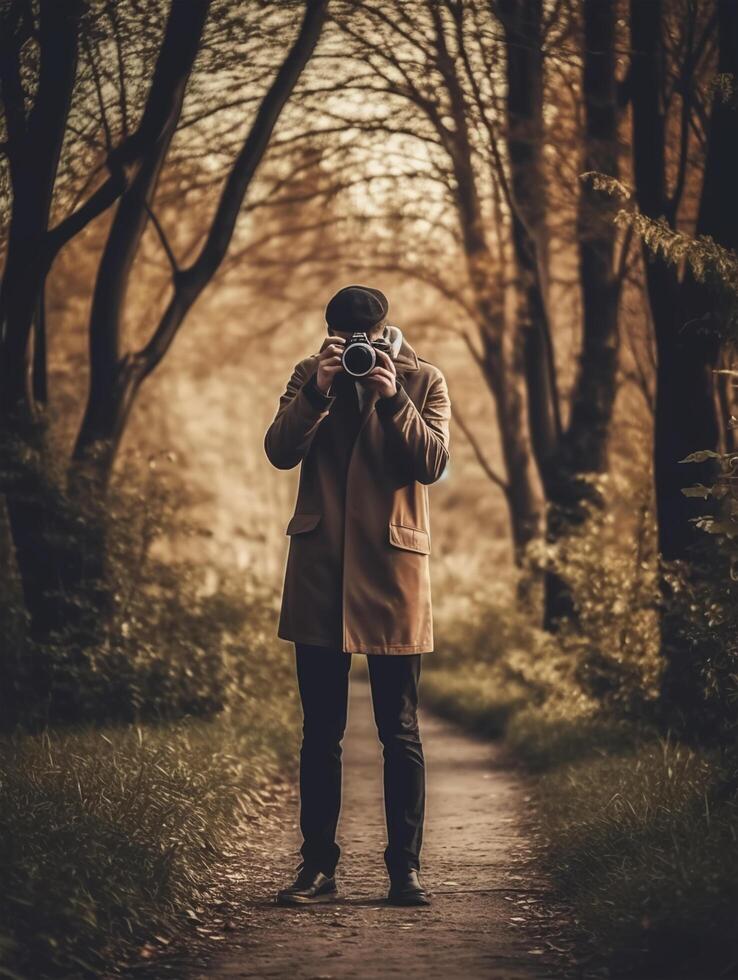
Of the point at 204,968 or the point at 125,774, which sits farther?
the point at 125,774

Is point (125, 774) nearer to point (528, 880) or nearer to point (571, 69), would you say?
point (528, 880)

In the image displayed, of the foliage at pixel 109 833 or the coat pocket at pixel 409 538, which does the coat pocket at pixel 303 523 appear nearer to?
the coat pocket at pixel 409 538

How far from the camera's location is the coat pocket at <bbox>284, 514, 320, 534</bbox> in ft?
16.3

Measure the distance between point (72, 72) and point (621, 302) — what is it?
5713mm

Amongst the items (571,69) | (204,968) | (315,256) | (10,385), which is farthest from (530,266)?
(204,968)

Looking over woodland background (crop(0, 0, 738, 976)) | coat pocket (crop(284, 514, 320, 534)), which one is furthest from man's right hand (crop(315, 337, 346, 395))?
woodland background (crop(0, 0, 738, 976))

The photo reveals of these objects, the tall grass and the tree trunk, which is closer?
the tall grass

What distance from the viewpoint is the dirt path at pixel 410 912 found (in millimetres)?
4168

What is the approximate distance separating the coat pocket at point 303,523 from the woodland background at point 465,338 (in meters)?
1.27

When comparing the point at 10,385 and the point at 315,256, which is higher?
the point at 315,256

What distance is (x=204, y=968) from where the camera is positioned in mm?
4176

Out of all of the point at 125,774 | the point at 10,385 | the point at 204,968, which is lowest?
the point at 204,968

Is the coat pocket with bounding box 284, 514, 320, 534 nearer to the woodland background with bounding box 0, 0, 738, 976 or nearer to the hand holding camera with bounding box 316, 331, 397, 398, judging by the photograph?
the hand holding camera with bounding box 316, 331, 397, 398

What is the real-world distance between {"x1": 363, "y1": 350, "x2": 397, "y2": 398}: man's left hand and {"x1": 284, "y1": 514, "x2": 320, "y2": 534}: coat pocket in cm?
51
